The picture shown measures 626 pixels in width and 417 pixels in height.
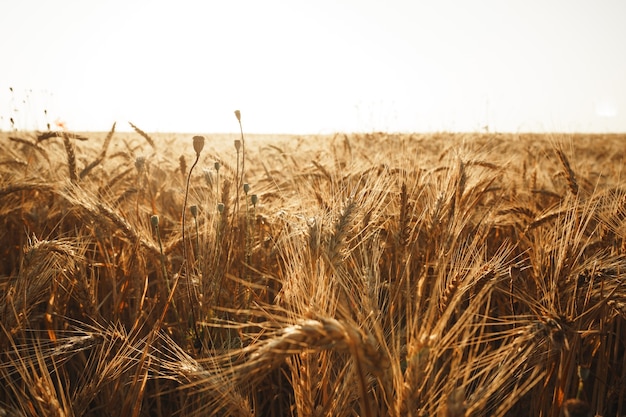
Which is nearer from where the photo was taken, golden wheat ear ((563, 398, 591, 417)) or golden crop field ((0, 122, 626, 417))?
golden wheat ear ((563, 398, 591, 417))

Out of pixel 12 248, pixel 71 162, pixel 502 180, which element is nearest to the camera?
pixel 71 162

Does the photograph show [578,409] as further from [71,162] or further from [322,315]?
[71,162]

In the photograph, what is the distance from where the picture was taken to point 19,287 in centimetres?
125

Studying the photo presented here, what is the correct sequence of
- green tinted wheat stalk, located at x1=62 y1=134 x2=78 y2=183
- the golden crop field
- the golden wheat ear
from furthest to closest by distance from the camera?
green tinted wheat stalk, located at x1=62 y1=134 x2=78 y2=183, the golden crop field, the golden wheat ear

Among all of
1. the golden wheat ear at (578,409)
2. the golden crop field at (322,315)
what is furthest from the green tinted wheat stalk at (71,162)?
the golden wheat ear at (578,409)

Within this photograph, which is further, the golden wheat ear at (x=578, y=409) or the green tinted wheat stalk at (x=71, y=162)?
the green tinted wheat stalk at (x=71, y=162)

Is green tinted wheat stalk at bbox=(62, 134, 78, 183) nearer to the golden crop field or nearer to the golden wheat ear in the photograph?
the golden crop field

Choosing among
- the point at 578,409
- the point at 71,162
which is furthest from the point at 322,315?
the point at 71,162

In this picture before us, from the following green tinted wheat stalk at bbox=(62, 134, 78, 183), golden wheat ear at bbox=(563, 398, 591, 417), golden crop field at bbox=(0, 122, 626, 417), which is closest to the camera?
golden wheat ear at bbox=(563, 398, 591, 417)

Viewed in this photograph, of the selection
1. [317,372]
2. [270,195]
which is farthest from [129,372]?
[270,195]

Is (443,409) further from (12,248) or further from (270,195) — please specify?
(12,248)

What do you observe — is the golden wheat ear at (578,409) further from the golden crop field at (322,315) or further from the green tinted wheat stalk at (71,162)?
the green tinted wheat stalk at (71,162)

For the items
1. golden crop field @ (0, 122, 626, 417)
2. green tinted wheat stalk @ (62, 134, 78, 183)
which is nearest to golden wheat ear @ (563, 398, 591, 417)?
golden crop field @ (0, 122, 626, 417)

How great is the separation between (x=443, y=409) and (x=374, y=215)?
35.8 inches
